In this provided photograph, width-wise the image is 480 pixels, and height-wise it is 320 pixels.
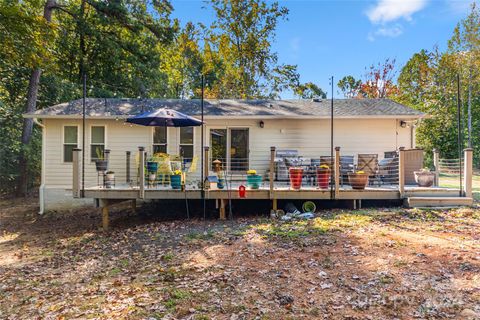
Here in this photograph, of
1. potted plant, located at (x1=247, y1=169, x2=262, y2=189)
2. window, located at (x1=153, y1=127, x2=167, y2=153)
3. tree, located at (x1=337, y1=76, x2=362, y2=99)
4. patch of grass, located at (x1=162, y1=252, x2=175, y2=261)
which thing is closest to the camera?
patch of grass, located at (x1=162, y1=252, x2=175, y2=261)

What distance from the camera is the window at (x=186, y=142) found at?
984 cm

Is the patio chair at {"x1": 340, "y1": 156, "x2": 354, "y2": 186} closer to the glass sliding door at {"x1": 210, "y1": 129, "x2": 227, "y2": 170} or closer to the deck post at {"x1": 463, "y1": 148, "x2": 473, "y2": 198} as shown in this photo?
the deck post at {"x1": 463, "y1": 148, "x2": 473, "y2": 198}

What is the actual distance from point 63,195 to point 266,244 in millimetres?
7280

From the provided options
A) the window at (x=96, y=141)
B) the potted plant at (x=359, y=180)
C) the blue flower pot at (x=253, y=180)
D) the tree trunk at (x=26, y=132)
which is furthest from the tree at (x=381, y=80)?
the tree trunk at (x=26, y=132)

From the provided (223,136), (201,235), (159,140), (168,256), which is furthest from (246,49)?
(168,256)

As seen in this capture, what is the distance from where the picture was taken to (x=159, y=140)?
9.84 meters

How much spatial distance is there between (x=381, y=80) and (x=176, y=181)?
23497 millimetres

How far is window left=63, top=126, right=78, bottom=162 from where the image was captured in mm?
9492

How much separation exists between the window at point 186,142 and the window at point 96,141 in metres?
2.45

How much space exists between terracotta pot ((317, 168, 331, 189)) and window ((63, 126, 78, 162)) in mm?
7376

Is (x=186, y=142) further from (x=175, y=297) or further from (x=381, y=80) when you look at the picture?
(x=381, y=80)

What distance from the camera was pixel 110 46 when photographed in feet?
47.3

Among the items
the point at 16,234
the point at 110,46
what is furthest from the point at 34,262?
the point at 110,46

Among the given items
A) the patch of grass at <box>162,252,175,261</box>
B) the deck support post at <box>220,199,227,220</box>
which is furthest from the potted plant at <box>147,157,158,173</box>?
the patch of grass at <box>162,252,175,261</box>
